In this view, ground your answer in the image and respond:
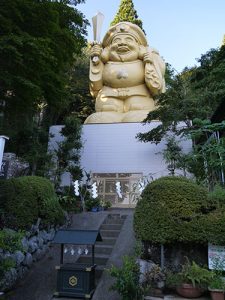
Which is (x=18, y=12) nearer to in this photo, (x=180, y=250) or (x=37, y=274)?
(x=37, y=274)

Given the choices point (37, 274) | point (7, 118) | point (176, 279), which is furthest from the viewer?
point (7, 118)

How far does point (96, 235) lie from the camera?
719cm

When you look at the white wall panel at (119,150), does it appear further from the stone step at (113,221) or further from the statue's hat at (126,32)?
the statue's hat at (126,32)

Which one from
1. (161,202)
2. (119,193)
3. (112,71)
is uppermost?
(112,71)

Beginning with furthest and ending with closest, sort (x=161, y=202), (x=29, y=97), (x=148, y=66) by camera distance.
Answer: (x=148, y=66), (x=29, y=97), (x=161, y=202)

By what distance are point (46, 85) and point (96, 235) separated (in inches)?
291

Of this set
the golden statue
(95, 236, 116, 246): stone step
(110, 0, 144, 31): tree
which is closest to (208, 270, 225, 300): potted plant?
(95, 236, 116, 246): stone step

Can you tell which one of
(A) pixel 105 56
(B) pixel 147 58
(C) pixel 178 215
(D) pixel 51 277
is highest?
(A) pixel 105 56

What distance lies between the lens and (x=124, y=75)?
17656mm

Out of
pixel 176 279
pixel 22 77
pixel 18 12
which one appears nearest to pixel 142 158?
pixel 22 77

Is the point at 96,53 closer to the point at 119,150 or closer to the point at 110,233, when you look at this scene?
the point at 119,150

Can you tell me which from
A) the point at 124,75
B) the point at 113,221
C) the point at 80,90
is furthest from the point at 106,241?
the point at 80,90

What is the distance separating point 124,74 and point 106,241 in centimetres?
1065

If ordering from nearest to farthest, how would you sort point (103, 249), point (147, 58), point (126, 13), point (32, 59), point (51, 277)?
point (51, 277) < point (103, 249) < point (32, 59) < point (147, 58) < point (126, 13)
